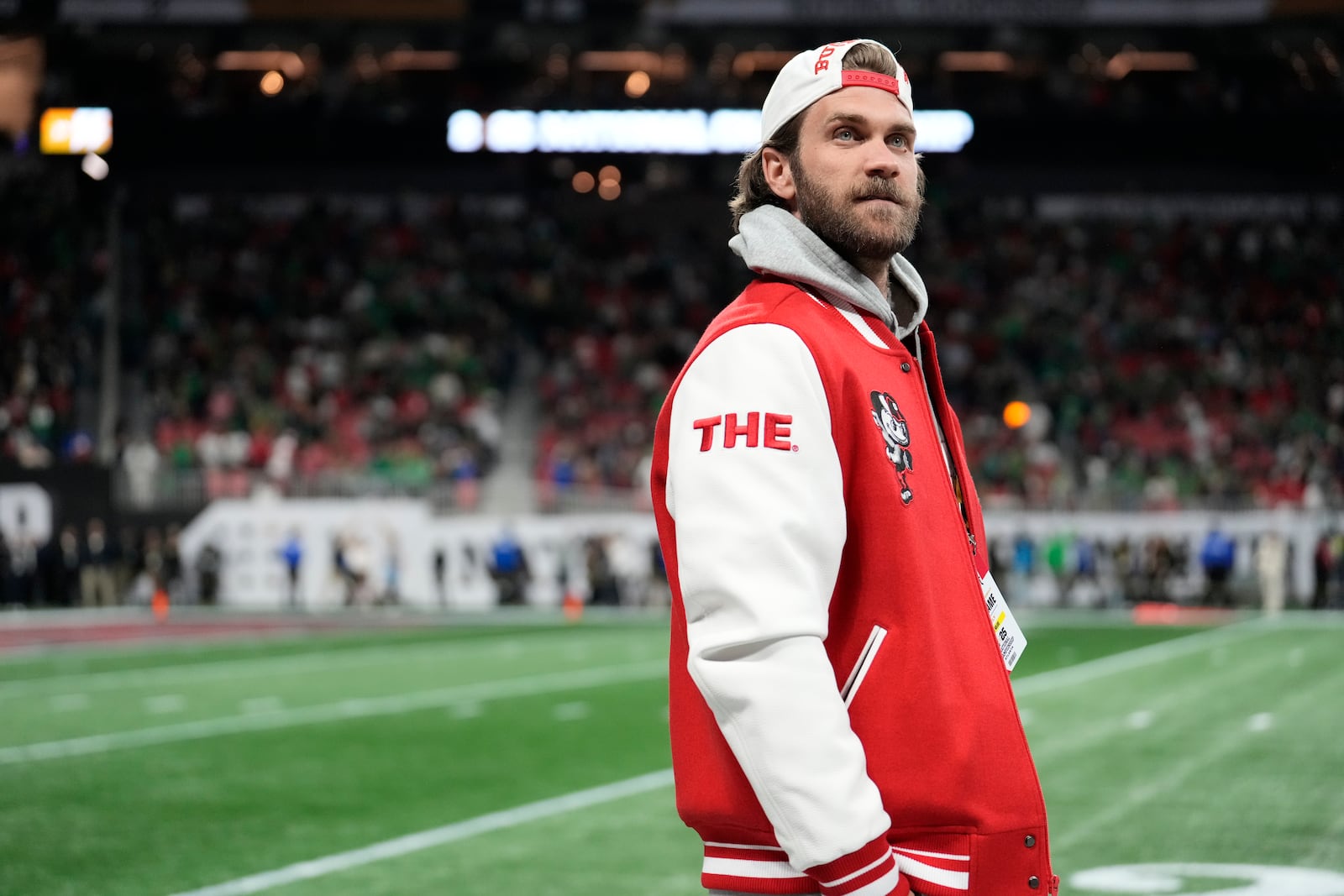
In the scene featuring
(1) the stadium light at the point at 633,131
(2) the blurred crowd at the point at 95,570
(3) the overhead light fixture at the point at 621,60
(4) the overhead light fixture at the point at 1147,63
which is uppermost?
(3) the overhead light fixture at the point at 621,60

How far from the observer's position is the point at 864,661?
8.70ft

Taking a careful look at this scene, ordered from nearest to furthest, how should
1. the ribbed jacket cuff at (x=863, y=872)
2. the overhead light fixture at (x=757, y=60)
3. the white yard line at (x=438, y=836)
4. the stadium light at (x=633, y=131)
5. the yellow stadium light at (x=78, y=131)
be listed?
the ribbed jacket cuff at (x=863, y=872)
the white yard line at (x=438, y=836)
the overhead light fixture at (x=757, y=60)
the stadium light at (x=633, y=131)
the yellow stadium light at (x=78, y=131)

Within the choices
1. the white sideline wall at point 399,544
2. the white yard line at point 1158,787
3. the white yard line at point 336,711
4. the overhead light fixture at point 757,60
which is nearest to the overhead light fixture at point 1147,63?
the overhead light fixture at point 757,60

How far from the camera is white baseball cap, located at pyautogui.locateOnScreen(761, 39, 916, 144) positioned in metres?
2.87

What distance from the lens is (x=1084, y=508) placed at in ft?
109

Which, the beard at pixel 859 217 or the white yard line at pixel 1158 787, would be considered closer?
the beard at pixel 859 217

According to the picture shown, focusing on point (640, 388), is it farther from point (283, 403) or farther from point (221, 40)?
point (221, 40)

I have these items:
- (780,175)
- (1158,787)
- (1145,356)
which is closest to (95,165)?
(1145,356)

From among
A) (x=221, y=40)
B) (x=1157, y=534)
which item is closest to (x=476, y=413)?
(x=221, y=40)

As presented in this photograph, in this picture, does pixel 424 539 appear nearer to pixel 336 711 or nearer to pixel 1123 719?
pixel 336 711

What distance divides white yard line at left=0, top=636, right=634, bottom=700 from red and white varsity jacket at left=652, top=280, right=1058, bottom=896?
14.7 meters

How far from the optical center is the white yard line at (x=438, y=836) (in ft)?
24.9

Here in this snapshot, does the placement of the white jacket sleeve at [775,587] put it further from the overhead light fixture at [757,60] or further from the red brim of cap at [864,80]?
the overhead light fixture at [757,60]

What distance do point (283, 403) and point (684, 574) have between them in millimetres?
35024
